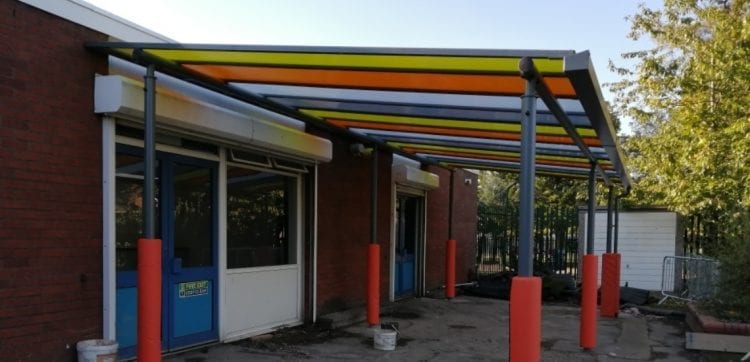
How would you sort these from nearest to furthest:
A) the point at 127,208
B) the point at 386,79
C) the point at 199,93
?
the point at 386,79 → the point at 127,208 → the point at 199,93

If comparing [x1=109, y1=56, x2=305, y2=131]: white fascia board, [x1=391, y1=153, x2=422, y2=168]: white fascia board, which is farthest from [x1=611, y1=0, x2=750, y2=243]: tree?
[x1=109, y1=56, x2=305, y2=131]: white fascia board

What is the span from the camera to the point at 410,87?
566 centimetres

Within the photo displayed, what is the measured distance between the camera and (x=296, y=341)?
7941mm

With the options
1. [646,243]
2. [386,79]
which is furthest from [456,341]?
[646,243]

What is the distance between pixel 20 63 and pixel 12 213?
3.75ft

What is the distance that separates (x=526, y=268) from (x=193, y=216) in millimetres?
4003

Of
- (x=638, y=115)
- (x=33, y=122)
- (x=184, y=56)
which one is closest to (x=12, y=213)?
(x=33, y=122)

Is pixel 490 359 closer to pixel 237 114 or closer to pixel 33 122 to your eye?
pixel 237 114

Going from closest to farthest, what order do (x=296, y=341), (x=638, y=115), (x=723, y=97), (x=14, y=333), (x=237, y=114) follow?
(x=14, y=333), (x=237, y=114), (x=296, y=341), (x=723, y=97), (x=638, y=115)

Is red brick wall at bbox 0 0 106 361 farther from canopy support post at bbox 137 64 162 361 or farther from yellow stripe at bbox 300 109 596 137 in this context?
yellow stripe at bbox 300 109 596 137

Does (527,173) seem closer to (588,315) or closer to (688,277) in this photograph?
(588,315)

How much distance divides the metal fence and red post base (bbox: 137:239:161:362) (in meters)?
11.9

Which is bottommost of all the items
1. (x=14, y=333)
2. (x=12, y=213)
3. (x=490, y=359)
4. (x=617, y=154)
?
(x=490, y=359)

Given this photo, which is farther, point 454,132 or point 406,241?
point 406,241
